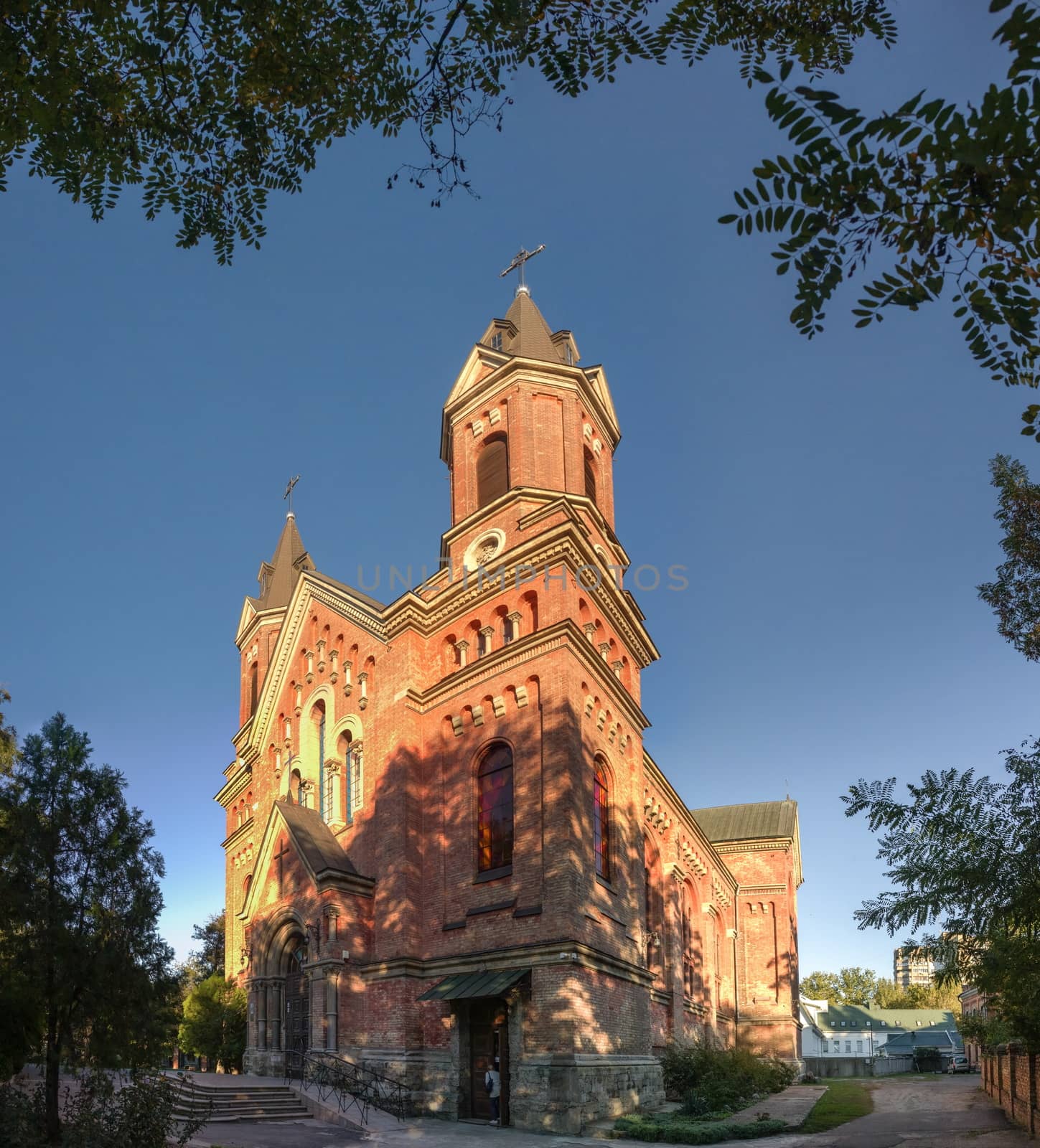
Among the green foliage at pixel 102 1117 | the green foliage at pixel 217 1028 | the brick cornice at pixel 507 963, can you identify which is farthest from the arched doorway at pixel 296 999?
the green foliage at pixel 102 1117

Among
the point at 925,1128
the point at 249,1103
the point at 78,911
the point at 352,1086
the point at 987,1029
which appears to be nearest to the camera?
the point at 78,911

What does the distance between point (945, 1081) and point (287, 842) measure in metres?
37.1

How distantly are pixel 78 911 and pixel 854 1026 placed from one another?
92.9 metres

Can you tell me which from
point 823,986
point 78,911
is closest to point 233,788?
point 78,911

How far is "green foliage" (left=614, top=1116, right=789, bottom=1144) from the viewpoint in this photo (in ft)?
62.0

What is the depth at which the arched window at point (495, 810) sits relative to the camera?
22.7m

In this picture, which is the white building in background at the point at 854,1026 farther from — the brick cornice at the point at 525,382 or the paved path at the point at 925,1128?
the brick cornice at the point at 525,382

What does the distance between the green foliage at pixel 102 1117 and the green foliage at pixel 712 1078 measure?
14.2 metres

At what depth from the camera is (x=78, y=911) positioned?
49.8ft

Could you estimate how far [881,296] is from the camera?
13.5ft

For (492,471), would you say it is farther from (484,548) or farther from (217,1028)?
(217,1028)

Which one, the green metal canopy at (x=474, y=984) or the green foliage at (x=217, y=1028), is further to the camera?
the green foliage at (x=217, y=1028)

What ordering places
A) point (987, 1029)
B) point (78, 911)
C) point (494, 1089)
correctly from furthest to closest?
point (987, 1029)
point (494, 1089)
point (78, 911)

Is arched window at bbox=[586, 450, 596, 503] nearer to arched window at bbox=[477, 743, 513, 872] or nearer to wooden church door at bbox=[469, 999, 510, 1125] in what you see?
arched window at bbox=[477, 743, 513, 872]
